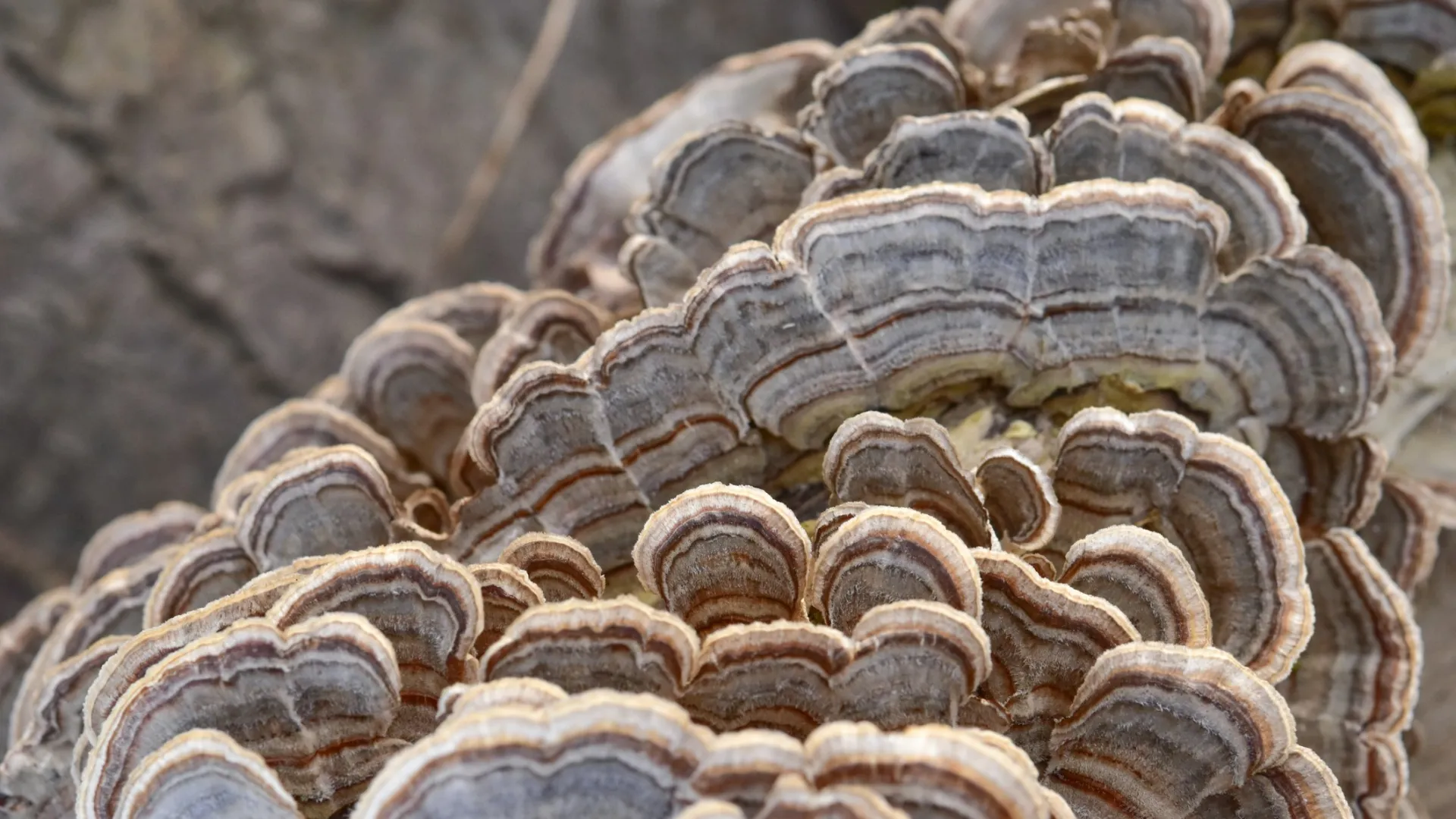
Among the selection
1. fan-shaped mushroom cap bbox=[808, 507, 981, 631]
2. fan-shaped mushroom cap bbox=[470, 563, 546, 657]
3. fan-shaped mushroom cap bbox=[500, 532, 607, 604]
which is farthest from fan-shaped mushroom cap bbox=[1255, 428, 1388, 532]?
fan-shaped mushroom cap bbox=[470, 563, 546, 657]

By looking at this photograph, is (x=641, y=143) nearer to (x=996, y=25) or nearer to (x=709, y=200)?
(x=709, y=200)

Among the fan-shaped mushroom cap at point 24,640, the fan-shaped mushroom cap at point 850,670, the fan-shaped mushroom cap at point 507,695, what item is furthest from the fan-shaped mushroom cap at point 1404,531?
the fan-shaped mushroom cap at point 24,640

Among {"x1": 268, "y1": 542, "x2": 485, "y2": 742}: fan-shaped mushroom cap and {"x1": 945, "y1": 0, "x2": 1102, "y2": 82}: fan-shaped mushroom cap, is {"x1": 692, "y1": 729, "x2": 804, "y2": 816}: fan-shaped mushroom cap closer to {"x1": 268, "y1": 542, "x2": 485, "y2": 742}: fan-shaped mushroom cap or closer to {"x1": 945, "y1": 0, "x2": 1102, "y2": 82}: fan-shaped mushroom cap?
{"x1": 268, "y1": 542, "x2": 485, "y2": 742}: fan-shaped mushroom cap

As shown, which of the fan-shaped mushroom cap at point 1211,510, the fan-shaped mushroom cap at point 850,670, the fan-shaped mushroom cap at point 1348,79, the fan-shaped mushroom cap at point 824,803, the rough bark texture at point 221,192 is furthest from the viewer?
the rough bark texture at point 221,192

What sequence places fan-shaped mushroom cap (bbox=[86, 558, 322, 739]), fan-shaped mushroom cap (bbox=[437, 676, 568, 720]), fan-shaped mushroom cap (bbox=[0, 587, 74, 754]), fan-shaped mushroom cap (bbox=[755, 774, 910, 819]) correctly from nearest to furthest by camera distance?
fan-shaped mushroom cap (bbox=[755, 774, 910, 819])
fan-shaped mushroom cap (bbox=[437, 676, 568, 720])
fan-shaped mushroom cap (bbox=[86, 558, 322, 739])
fan-shaped mushroom cap (bbox=[0, 587, 74, 754])

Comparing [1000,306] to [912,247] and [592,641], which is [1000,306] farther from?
[592,641]

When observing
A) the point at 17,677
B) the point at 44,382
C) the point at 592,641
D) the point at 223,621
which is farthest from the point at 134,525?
the point at 44,382

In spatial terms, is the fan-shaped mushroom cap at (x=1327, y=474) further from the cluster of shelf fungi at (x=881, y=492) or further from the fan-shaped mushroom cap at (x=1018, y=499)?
the fan-shaped mushroom cap at (x=1018, y=499)
